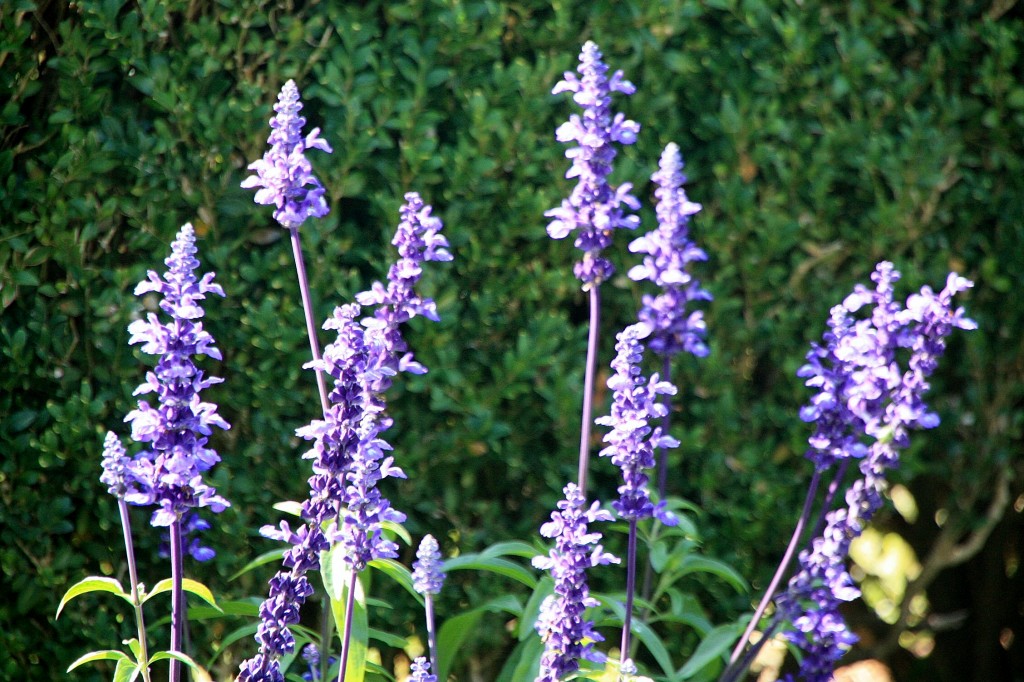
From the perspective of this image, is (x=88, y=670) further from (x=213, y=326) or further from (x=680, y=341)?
(x=680, y=341)

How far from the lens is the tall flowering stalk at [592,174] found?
9.84ft

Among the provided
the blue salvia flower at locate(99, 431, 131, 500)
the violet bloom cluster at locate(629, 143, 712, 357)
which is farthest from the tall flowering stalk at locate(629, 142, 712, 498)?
the blue salvia flower at locate(99, 431, 131, 500)

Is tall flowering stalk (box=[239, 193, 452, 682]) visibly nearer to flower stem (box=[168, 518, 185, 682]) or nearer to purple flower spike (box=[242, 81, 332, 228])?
flower stem (box=[168, 518, 185, 682])

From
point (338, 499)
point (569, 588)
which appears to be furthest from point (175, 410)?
point (569, 588)

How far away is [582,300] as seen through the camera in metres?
4.22

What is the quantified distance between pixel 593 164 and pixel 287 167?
848mm

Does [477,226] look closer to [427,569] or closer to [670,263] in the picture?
[670,263]

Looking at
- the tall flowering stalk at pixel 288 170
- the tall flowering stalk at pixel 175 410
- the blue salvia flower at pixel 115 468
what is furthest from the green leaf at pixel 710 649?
the blue salvia flower at pixel 115 468

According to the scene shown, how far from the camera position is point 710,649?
3.44m

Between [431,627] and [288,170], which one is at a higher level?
[288,170]

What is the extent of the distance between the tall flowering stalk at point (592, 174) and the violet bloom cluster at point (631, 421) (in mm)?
356

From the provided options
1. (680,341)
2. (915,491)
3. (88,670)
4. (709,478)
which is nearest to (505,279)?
(680,341)

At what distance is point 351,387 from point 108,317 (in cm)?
151

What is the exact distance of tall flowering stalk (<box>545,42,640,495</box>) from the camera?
3000mm
